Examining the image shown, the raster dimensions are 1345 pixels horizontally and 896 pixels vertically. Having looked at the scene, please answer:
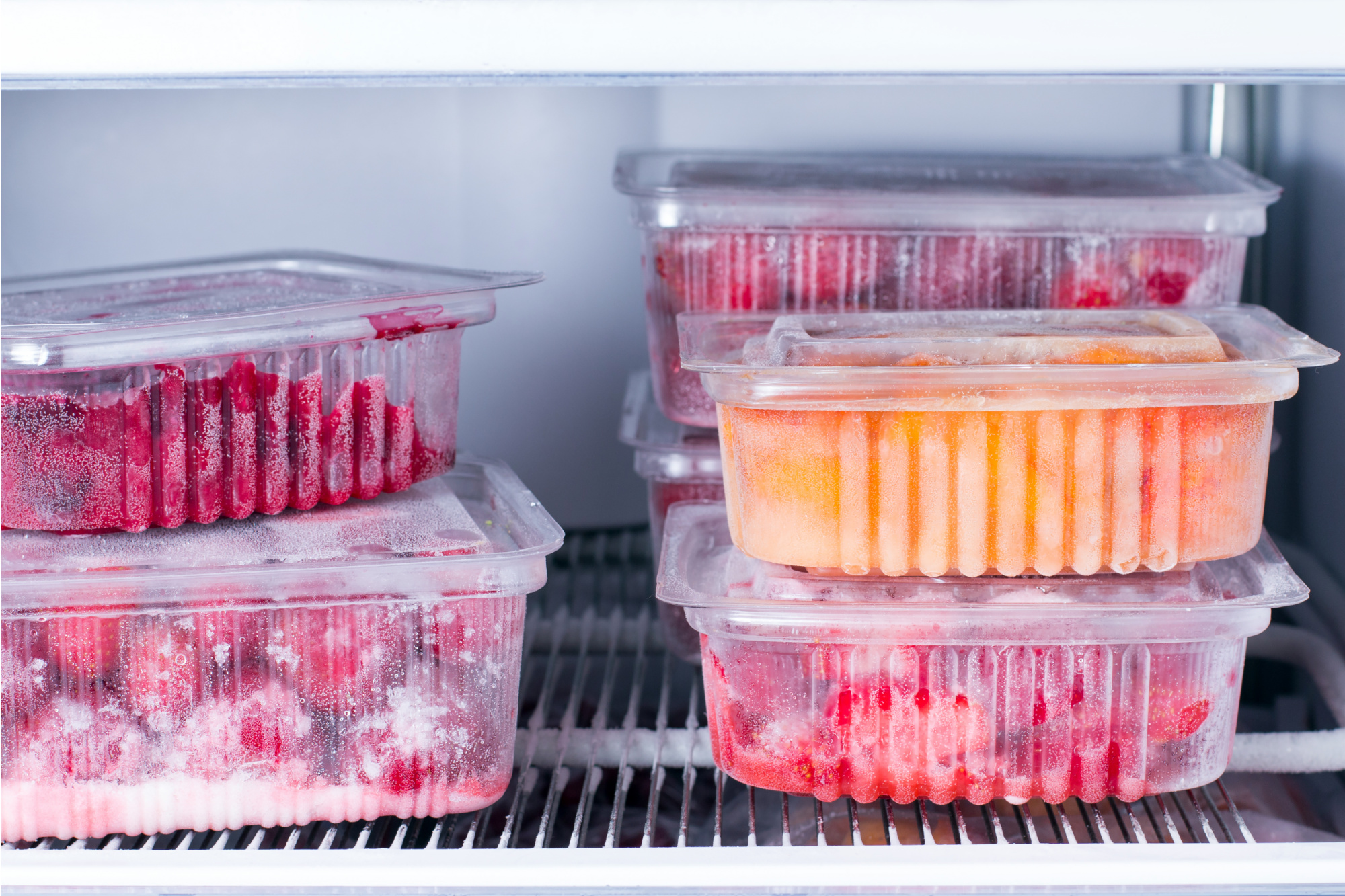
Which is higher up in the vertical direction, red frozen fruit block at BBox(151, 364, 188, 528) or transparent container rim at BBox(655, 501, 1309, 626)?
red frozen fruit block at BBox(151, 364, 188, 528)

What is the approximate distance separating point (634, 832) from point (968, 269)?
0.52 m

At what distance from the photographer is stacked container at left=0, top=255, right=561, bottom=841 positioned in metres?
0.71

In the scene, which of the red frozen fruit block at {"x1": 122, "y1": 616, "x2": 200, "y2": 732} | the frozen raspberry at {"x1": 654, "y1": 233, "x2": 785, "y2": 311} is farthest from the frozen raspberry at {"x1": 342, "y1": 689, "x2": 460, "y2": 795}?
the frozen raspberry at {"x1": 654, "y1": 233, "x2": 785, "y2": 311}

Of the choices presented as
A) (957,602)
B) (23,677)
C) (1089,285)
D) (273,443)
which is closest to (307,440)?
(273,443)

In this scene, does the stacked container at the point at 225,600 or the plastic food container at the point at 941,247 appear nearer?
the stacked container at the point at 225,600

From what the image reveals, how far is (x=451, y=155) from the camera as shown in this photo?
114 centimetres

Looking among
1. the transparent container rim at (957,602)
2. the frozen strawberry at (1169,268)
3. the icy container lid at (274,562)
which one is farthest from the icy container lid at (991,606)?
the frozen strawberry at (1169,268)

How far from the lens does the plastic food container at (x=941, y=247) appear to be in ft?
2.80

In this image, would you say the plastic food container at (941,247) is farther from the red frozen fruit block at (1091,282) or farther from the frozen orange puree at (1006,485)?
the frozen orange puree at (1006,485)

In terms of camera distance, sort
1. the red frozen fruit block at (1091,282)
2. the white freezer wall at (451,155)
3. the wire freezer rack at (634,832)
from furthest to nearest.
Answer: the white freezer wall at (451,155) → the red frozen fruit block at (1091,282) → the wire freezer rack at (634,832)

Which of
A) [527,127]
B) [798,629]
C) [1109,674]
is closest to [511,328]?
[527,127]

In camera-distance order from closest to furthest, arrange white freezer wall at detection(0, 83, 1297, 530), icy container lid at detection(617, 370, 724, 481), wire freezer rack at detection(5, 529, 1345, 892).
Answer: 1. wire freezer rack at detection(5, 529, 1345, 892)
2. icy container lid at detection(617, 370, 724, 481)
3. white freezer wall at detection(0, 83, 1297, 530)

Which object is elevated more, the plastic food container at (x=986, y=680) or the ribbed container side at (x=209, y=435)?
the ribbed container side at (x=209, y=435)

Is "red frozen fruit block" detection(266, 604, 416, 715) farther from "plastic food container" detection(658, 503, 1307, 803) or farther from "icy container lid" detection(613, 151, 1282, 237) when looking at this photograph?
"icy container lid" detection(613, 151, 1282, 237)
